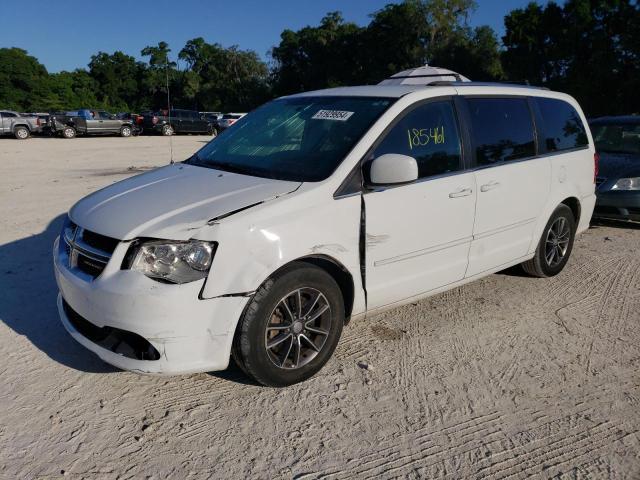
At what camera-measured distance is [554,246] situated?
5.21 meters

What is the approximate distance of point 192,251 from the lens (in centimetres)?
290

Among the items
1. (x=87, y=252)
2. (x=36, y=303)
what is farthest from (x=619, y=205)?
(x=36, y=303)

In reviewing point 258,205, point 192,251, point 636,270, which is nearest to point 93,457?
point 192,251

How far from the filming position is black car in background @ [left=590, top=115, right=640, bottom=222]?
23.2ft

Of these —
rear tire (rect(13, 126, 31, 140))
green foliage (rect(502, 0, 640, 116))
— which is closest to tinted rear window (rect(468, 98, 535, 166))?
rear tire (rect(13, 126, 31, 140))

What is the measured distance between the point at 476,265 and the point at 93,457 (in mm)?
2960

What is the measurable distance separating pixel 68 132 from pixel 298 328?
1161 inches

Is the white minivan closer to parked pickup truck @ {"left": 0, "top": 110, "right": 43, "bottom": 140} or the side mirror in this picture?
the side mirror

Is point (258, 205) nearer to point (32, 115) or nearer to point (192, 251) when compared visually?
point (192, 251)

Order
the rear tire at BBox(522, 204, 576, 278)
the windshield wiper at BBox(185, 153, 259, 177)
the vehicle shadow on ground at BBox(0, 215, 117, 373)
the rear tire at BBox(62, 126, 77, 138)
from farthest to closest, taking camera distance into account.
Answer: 1. the rear tire at BBox(62, 126, 77, 138)
2. the rear tire at BBox(522, 204, 576, 278)
3. the windshield wiper at BBox(185, 153, 259, 177)
4. the vehicle shadow on ground at BBox(0, 215, 117, 373)

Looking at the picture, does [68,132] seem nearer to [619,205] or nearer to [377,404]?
[619,205]

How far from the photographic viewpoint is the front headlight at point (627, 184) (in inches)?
278

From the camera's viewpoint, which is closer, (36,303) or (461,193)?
(461,193)

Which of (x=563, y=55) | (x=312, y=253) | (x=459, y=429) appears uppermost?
(x=563, y=55)
